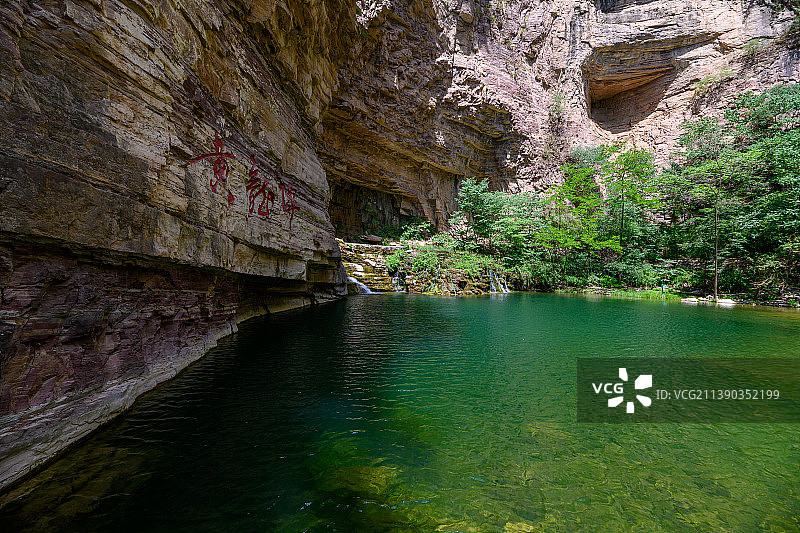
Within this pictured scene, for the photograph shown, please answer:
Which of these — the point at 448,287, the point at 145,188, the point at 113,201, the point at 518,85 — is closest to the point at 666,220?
the point at 518,85

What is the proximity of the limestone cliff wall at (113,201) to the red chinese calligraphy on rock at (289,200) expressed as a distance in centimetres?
103

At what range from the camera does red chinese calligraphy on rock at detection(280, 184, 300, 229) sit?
7289 millimetres

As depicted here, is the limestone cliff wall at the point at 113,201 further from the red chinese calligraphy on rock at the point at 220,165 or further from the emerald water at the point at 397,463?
the emerald water at the point at 397,463

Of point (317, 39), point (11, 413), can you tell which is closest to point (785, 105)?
point (317, 39)

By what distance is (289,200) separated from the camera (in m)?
7.59

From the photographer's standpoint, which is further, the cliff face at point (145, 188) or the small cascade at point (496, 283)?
the small cascade at point (496, 283)

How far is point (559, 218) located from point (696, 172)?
7537 mm

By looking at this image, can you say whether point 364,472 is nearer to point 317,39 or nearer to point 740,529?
point 740,529

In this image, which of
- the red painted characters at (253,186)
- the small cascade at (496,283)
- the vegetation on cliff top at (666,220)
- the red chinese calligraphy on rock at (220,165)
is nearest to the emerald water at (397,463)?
the red chinese calligraphy on rock at (220,165)

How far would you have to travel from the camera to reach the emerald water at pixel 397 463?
179 cm

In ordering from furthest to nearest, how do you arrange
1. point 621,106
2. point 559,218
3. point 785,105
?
point 621,106 → point 559,218 → point 785,105

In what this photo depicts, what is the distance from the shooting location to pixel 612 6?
2539cm

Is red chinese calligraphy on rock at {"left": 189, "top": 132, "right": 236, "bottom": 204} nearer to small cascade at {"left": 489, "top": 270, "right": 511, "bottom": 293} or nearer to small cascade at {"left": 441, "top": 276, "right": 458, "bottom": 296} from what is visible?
small cascade at {"left": 441, "top": 276, "right": 458, "bottom": 296}

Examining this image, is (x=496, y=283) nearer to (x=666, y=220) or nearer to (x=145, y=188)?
(x=666, y=220)
